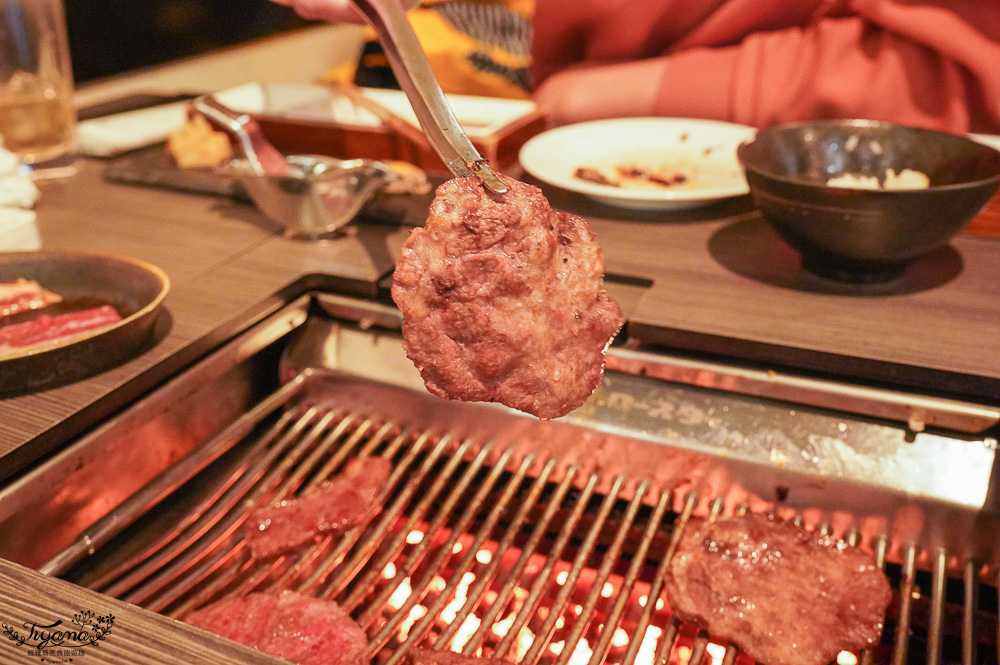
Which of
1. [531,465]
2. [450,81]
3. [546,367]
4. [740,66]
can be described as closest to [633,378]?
[531,465]

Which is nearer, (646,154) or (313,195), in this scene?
(313,195)

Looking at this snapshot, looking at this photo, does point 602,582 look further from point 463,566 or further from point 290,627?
point 290,627

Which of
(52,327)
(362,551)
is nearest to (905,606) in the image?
(362,551)

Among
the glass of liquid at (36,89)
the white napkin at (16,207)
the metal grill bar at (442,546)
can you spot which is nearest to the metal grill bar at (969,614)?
the metal grill bar at (442,546)

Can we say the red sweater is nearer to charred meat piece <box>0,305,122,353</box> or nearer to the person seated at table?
the person seated at table

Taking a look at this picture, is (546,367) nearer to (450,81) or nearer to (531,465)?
(531,465)

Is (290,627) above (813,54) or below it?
below

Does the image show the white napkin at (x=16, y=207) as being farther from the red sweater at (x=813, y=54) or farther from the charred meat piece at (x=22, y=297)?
the red sweater at (x=813, y=54)
